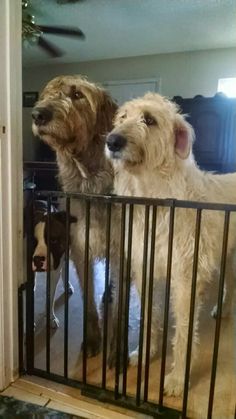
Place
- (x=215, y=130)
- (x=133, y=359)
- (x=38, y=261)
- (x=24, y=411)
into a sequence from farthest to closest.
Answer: (x=215, y=130)
(x=133, y=359)
(x=38, y=261)
(x=24, y=411)

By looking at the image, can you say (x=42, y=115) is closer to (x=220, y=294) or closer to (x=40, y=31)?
(x=220, y=294)

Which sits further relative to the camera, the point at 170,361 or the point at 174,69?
the point at 174,69

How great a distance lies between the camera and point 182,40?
436cm

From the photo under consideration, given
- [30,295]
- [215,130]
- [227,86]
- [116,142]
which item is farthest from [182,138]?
[227,86]

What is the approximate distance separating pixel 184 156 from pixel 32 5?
2.95m

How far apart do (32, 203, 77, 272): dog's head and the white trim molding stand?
0.29ft

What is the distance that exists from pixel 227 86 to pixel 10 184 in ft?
14.3

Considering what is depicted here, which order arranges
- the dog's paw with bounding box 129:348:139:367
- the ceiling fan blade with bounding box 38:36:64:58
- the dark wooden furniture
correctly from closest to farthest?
the dog's paw with bounding box 129:348:139:367 < the ceiling fan blade with bounding box 38:36:64:58 < the dark wooden furniture

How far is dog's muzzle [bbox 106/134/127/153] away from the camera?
1.20 m

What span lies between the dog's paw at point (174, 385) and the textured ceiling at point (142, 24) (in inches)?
129

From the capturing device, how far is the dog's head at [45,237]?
1.37m

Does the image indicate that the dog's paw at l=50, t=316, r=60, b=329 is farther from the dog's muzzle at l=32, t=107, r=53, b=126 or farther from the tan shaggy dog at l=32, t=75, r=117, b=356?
the dog's muzzle at l=32, t=107, r=53, b=126

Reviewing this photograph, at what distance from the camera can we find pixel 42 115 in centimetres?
128

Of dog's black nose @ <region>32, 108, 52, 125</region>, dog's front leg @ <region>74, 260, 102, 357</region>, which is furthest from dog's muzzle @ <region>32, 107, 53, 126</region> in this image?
dog's front leg @ <region>74, 260, 102, 357</region>
